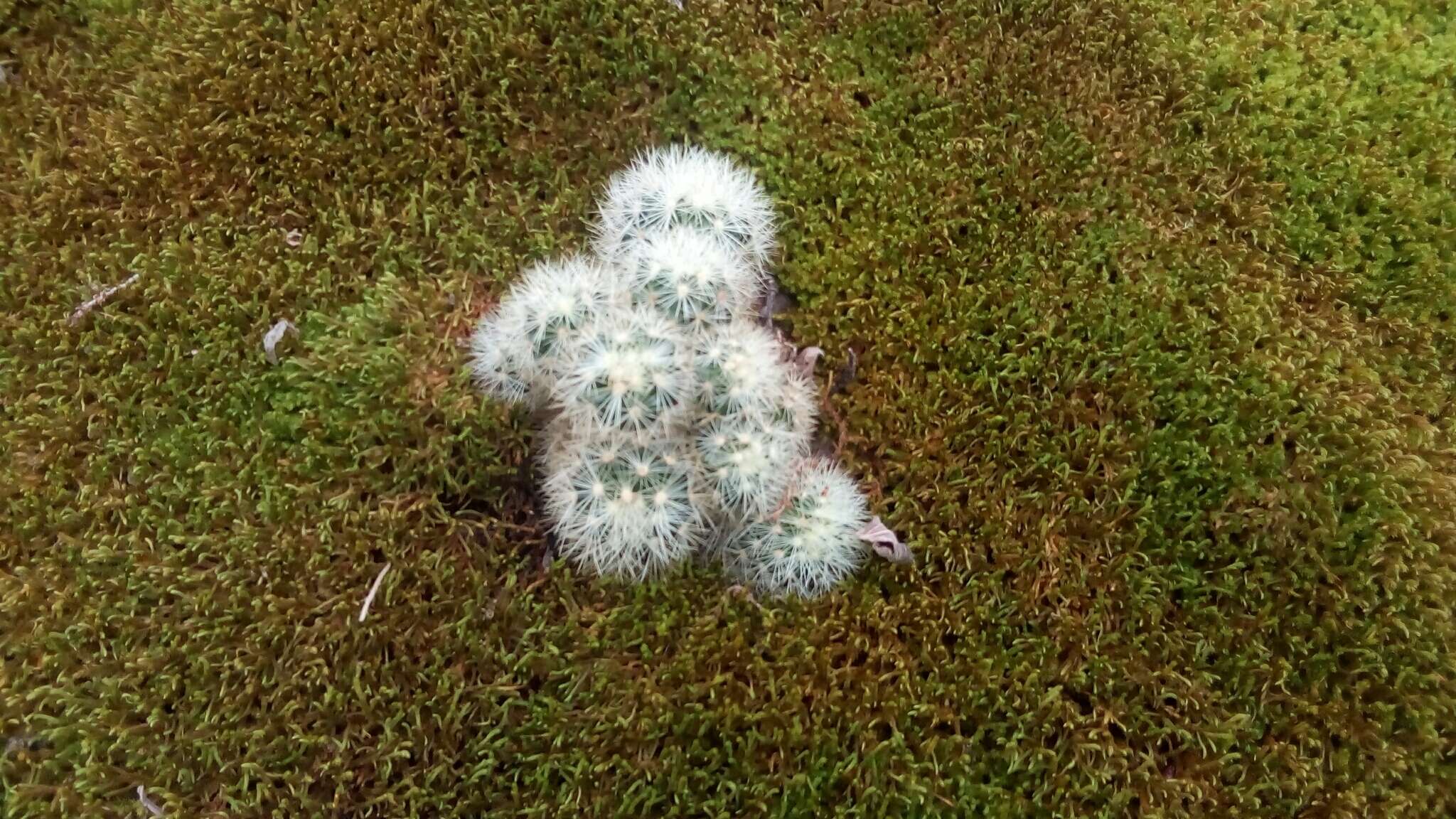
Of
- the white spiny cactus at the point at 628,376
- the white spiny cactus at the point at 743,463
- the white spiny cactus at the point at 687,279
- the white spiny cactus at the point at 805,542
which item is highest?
the white spiny cactus at the point at 687,279

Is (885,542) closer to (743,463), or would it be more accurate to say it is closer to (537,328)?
(743,463)

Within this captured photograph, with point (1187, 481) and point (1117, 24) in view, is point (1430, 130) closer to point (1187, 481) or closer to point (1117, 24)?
point (1117, 24)

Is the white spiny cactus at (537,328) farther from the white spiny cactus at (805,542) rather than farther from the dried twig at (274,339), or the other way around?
the white spiny cactus at (805,542)

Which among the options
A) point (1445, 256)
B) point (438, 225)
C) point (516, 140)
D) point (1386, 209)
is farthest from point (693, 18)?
point (1445, 256)

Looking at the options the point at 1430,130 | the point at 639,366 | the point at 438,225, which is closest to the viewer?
the point at 639,366

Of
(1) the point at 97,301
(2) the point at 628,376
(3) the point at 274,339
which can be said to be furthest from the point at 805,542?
(1) the point at 97,301

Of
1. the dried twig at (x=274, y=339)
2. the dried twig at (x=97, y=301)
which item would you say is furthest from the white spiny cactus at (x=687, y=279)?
the dried twig at (x=97, y=301)
